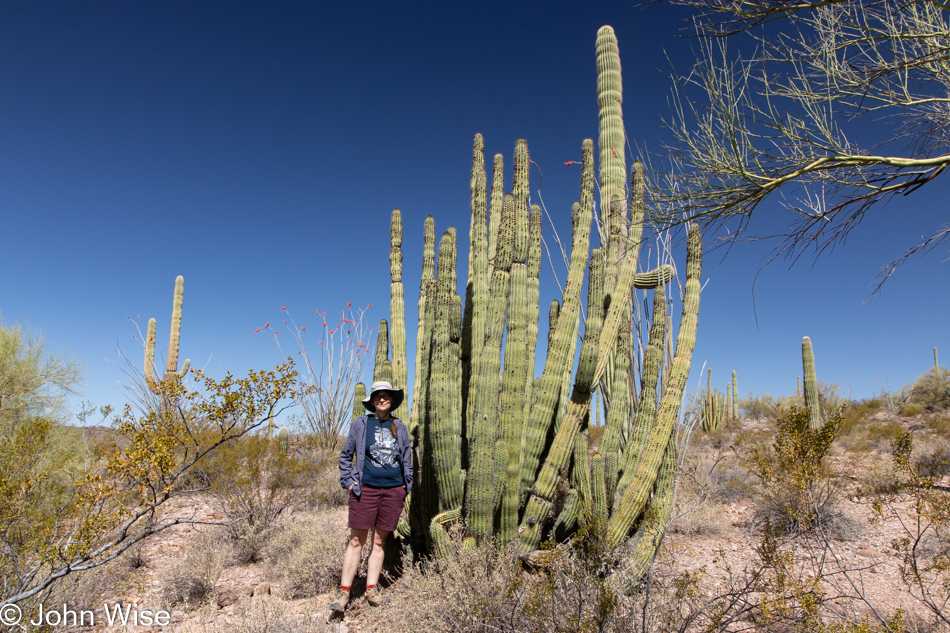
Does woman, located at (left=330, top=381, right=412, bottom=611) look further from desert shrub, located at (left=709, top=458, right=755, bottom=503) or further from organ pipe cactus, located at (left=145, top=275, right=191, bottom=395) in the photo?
organ pipe cactus, located at (left=145, top=275, right=191, bottom=395)

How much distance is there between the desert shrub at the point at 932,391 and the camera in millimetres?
16844

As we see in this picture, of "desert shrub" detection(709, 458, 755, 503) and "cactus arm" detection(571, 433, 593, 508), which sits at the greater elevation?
"cactus arm" detection(571, 433, 593, 508)

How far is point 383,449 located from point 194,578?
90.7 inches

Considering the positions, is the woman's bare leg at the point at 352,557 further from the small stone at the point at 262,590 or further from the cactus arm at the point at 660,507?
the cactus arm at the point at 660,507

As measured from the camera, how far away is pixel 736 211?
13.6 ft

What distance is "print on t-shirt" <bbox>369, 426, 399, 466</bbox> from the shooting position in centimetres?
408

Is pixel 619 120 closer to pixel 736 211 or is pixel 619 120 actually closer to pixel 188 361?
pixel 736 211

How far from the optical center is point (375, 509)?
4.04 m

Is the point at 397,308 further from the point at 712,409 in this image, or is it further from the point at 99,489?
the point at 712,409

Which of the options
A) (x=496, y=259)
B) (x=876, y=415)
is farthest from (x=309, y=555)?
(x=876, y=415)

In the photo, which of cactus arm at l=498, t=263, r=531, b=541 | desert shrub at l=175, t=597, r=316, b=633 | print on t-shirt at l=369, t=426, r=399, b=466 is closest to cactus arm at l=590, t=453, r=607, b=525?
cactus arm at l=498, t=263, r=531, b=541

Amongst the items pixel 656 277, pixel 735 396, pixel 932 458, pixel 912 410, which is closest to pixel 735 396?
A: pixel 735 396

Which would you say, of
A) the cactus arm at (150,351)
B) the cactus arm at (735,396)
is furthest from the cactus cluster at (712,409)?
the cactus arm at (150,351)

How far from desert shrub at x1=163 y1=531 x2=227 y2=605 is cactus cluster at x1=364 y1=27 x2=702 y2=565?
1.91 m
